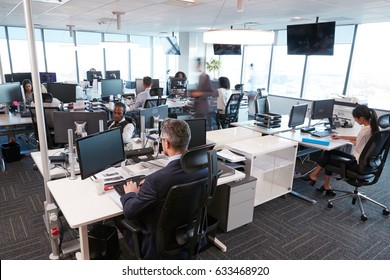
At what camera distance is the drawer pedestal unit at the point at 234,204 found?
2.71m

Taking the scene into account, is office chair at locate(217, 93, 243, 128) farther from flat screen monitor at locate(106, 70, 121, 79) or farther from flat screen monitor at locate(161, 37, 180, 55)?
flat screen monitor at locate(161, 37, 180, 55)

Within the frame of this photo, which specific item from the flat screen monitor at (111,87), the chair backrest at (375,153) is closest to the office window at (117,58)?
the flat screen monitor at (111,87)

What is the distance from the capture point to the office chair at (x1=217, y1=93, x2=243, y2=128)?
5887 millimetres

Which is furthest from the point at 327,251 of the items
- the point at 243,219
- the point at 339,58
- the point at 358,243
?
the point at 339,58

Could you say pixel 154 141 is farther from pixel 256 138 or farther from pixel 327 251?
pixel 327 251

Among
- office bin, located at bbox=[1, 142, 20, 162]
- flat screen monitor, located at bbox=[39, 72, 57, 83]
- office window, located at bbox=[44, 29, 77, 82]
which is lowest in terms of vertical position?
office bin, located at bbox=[1, 142, 20, 162]

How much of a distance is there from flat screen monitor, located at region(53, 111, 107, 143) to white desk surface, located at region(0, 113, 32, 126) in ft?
7.09

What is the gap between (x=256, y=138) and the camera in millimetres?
3602

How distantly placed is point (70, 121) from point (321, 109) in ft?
11.6

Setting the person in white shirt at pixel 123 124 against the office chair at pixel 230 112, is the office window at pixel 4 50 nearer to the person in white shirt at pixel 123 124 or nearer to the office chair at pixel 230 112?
the office chair at pixel 230 112

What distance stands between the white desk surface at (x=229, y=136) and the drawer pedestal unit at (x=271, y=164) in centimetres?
12

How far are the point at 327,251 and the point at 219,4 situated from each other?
12.6 feet

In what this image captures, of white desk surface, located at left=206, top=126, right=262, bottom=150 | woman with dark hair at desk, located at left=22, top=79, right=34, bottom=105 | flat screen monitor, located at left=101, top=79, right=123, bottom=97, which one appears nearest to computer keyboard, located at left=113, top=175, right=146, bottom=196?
white desk surface, located at left=206, top=126, right=262, bottom=150

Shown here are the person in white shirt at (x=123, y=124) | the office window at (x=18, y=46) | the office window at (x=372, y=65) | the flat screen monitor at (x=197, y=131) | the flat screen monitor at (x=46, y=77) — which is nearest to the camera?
the flat screen monitor at (x=197, y=131)
